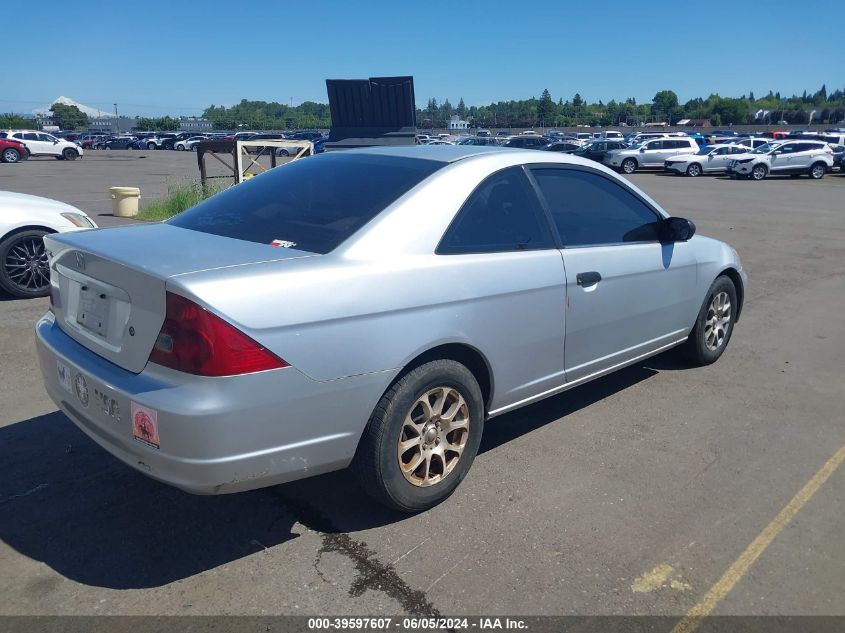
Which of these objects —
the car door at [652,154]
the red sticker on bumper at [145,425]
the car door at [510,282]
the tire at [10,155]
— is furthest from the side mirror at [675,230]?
the tire at [10,155]

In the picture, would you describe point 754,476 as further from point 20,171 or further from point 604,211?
point 20,171

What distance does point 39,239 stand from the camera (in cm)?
717

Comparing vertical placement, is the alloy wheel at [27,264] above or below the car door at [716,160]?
below

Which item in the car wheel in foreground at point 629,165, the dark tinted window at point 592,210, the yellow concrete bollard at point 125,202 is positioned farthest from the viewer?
the car wheel in foreground at point 629,165

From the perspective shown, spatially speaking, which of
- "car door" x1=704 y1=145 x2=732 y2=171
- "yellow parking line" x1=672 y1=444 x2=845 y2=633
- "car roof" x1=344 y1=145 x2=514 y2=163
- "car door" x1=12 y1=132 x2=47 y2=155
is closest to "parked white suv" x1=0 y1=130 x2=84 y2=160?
"car door" x1=12 y1=132 x2=47 y2=155

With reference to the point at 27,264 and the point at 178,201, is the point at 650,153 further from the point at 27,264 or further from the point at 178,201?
the point at 27,264

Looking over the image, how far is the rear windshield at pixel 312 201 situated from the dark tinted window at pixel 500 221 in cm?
30

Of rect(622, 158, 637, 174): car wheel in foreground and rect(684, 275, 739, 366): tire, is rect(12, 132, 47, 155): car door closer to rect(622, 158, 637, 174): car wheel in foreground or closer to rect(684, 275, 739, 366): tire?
rect(622, 158, 637, 174): car wheel in foreground

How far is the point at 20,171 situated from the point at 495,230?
33756mm

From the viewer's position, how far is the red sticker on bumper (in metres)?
2.78

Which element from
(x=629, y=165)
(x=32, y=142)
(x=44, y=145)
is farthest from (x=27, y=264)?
(x=44, y=145)

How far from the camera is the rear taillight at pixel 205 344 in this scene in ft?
8.91

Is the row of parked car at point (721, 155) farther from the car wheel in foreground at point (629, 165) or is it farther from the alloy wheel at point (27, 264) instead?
the alloy wheel at point (27, 264)

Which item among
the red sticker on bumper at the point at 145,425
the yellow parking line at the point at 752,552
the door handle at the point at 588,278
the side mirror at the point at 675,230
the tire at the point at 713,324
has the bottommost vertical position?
the yellow parking line at the point at 752,552
